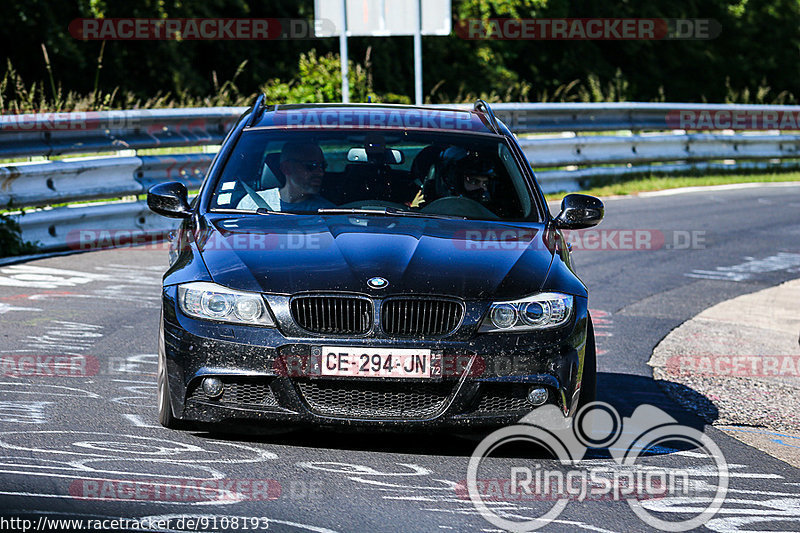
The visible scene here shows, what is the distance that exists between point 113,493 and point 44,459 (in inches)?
23.1

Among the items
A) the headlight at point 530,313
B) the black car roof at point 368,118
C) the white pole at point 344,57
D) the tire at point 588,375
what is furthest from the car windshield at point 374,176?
the white pole at point 344,57

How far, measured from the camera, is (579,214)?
6547 mm

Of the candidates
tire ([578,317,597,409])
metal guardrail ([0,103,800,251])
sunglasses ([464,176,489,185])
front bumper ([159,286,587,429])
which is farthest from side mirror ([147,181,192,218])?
metal guardrail ([0,103,800,251])

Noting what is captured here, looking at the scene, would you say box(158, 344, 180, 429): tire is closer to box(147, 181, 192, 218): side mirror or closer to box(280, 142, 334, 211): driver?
box(147, 181, 192, 218): side mirror

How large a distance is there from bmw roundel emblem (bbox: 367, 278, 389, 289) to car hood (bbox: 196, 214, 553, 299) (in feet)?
0.05

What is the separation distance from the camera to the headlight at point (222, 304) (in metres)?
5.20

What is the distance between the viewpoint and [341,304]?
5195 mm

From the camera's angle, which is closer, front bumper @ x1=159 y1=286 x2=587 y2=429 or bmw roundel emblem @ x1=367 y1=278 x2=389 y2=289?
front bumper @ x1=159 y1=286 x2=587 y2=429

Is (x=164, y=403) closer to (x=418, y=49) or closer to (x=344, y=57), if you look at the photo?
(x=344, y=57)

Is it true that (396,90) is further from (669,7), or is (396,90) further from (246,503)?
(246,503)

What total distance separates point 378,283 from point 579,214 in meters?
1.67

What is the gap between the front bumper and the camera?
16.8ft

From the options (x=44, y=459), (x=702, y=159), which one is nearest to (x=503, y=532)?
(x=44, y=459)

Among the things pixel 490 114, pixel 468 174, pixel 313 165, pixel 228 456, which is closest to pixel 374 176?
pixel 313 165
